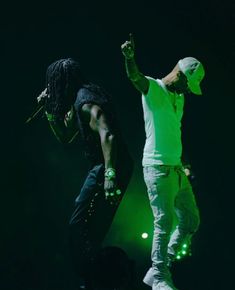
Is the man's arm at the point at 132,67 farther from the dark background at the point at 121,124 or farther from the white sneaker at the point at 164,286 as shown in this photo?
the dark background at the point at 121,124

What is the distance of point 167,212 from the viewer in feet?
13.8

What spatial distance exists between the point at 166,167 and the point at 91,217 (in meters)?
0.71

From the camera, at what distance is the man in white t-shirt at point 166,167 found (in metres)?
4.17

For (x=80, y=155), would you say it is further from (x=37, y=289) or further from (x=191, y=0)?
(x=191, y=0)

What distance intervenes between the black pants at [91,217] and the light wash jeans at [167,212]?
0.26 m

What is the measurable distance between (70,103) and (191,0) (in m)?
2.83

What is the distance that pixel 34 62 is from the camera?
6.26m

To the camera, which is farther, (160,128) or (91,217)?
(160,128)

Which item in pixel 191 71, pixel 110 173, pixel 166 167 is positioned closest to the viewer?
pixel 110 173

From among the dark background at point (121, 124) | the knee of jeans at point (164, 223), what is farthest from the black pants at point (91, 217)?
the dark background at point (121, 124)

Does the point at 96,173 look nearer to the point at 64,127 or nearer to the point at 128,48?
the point at 64,127

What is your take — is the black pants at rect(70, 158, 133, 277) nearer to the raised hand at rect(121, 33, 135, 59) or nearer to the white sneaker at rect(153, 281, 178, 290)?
the white sneaker at rect(153, 281, 178, 290)

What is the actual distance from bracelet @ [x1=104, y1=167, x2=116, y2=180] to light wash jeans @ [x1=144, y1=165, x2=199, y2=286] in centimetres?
45

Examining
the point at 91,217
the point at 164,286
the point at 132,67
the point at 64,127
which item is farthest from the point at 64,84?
the point at 164,286
